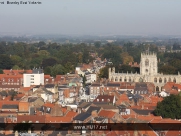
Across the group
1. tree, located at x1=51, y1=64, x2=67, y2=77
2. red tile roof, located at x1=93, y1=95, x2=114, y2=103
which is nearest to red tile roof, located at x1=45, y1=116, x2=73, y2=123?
red tile roof, located at x1=93, y1=95, x2=114, y2=103

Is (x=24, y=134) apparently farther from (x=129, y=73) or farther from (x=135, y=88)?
(x=129, y=73)

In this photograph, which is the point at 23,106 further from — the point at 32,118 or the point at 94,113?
the point at 94,113

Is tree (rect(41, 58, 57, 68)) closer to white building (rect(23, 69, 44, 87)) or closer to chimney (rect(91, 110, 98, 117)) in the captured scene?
white building (rect(23, 69, 44, 87))

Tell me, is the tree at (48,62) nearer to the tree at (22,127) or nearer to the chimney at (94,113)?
the chimney at (94,113)

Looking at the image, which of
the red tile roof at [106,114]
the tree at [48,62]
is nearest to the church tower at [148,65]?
the tree at [48,62]

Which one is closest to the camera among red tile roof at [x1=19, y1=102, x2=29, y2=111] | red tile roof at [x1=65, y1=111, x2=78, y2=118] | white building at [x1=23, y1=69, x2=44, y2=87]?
red tile roof at [x1=65, y1=111, x2=78, y2=118]

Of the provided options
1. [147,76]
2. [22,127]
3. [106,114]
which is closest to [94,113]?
[106,114]

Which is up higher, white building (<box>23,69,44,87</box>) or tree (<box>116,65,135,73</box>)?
white building (<box>23,69,44,87</box>)
